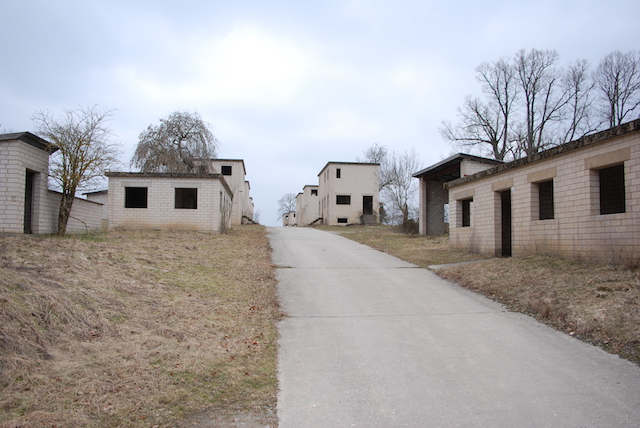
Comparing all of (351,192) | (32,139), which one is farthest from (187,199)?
(351,192)

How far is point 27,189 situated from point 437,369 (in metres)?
15.0

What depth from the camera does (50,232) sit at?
1523cm

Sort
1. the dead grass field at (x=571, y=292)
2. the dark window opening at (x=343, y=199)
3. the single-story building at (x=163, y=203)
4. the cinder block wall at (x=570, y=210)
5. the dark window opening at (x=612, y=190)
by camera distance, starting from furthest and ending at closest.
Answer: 1. the dark window opening at (x=343, y=199)
2. the single-story building at (x=163, y=203)
3. the dark window opening at (x=612, y=190)
4. the cinder block wall at (x=570, y=210)
5. the dead grass field at (x=571, y=292)

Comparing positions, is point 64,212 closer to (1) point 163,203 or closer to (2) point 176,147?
(1) point 163,203

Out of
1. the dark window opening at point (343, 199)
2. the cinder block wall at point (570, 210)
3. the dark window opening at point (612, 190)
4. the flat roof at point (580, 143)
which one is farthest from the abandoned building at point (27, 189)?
the dark window opening at point (343, 199)

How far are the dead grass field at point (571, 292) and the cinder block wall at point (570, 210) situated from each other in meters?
0.49

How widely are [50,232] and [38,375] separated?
1320 cm

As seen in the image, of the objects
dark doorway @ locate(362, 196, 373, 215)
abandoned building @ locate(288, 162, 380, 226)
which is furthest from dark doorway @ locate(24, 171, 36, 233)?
dark doorway @ locate(362, 196, 373, 215)

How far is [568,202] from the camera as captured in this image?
10977mm

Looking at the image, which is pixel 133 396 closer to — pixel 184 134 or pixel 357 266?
pixel 357 266

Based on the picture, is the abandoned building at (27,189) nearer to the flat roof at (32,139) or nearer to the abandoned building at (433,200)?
the flat roof at (32,139)

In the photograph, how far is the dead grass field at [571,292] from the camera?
20.5 ft

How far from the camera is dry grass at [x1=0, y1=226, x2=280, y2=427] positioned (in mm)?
3723

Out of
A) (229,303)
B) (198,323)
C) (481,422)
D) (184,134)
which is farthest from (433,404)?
(184,134)
